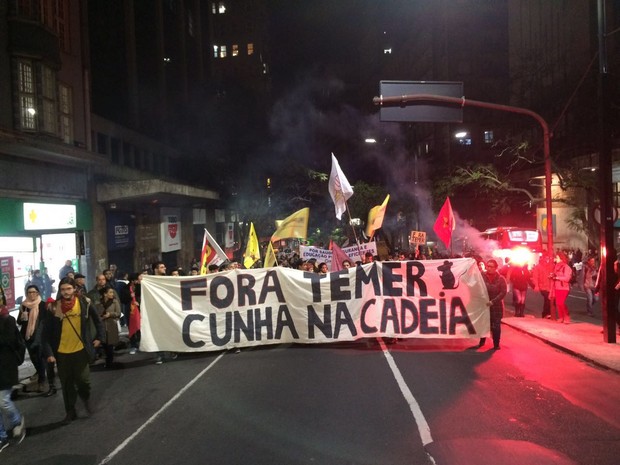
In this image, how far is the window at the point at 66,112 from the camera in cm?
1686

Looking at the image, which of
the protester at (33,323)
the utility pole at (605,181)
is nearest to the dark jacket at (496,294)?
the utility pole at (605,181)

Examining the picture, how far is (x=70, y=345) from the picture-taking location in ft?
20.7

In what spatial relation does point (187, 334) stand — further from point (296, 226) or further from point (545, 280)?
point (545, 280)

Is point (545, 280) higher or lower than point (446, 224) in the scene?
lower

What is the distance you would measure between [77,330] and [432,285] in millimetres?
6261

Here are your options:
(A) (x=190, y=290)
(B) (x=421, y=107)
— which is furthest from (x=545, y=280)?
(A) (x=190, y=290)

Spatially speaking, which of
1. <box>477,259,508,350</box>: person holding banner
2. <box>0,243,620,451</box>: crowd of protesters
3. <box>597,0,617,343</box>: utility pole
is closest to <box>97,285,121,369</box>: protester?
<box>0,243,620,451</box>: crowd of protesters

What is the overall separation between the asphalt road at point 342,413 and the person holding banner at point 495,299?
15.9 inches

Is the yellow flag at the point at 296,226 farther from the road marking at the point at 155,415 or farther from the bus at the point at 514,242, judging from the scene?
the bus at the point at 514,242

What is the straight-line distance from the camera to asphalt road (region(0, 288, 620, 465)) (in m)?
5.02

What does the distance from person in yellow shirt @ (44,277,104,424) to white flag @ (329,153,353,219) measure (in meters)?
7.54

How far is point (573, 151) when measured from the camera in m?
25.0

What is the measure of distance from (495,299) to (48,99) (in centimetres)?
1403

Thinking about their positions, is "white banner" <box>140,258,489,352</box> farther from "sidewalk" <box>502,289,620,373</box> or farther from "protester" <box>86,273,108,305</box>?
"sidewalk" <box>502,289,620,373</box>
